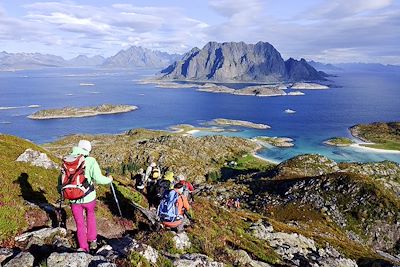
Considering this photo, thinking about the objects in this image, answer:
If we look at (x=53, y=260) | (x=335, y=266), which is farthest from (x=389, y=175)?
(x=53, y=260)

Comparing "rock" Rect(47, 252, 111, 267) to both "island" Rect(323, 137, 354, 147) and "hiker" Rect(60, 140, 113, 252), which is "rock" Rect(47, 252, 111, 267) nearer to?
"hiker" Rect(60, 140, 113, 252)

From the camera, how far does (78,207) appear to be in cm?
1290

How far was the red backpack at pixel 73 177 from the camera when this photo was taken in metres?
12.2

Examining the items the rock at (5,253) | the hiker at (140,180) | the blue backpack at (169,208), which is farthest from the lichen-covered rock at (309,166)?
the rock at (5,253)

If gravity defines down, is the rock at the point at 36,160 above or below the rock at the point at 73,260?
below

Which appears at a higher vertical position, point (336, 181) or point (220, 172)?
point (336, 181)

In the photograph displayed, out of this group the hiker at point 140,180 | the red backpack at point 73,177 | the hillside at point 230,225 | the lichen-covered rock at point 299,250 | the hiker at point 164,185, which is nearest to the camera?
the red backpack at point 73,177

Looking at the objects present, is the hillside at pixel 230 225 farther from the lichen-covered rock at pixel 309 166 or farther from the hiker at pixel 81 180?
the lichen-covered rock at pixel 309 166

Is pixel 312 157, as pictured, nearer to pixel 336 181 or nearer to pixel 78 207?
pixel 336 181

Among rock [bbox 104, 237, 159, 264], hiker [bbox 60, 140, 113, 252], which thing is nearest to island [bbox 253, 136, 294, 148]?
rock [bbox 104, 237, 159, 264]

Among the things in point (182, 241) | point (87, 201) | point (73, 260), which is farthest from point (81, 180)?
point (182, 241)

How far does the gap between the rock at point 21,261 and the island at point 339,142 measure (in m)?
187

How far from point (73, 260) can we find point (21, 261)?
160 cm

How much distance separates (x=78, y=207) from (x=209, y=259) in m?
5.61
